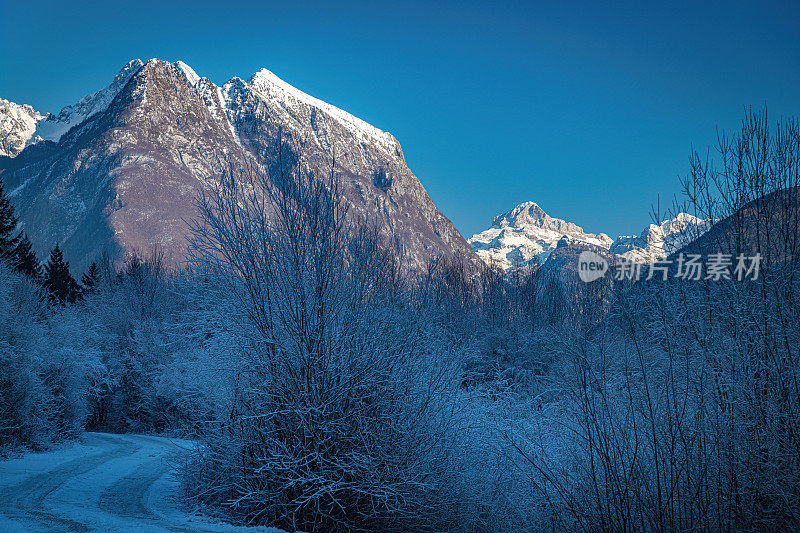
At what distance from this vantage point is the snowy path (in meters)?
7.82

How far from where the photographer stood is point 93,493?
11.1 m

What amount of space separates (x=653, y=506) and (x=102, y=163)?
144 metres

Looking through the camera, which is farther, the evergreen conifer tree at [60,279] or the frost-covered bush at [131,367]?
the evergreen conifer tree at [60,279]

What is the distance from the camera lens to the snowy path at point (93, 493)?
25.6 feet

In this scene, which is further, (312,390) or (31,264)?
(31,264)

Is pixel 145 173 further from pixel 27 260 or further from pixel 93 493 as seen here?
pixel 93 493

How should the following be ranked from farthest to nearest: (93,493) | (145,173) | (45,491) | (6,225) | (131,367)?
(145,173), (131,367), (6,225), (93,493), (45,491)

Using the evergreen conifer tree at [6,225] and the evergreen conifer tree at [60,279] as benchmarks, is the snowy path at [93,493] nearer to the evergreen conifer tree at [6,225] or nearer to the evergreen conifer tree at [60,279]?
the evergreen conifer tree at [6,225]

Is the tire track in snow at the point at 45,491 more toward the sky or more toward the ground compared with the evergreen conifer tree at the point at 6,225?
more toward the ground

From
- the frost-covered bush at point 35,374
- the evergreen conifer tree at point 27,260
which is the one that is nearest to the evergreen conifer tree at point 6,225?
the frost-covered bush at point 35,374

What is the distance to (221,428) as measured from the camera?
9.09m

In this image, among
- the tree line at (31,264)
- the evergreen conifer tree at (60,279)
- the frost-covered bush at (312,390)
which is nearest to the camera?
the frost-covered bush at (312,390)

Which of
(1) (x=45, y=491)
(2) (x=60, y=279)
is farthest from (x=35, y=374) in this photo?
(2) (x=60, y=279)

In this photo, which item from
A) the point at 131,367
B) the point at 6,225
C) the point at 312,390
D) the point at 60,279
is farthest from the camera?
the point at 60,279
